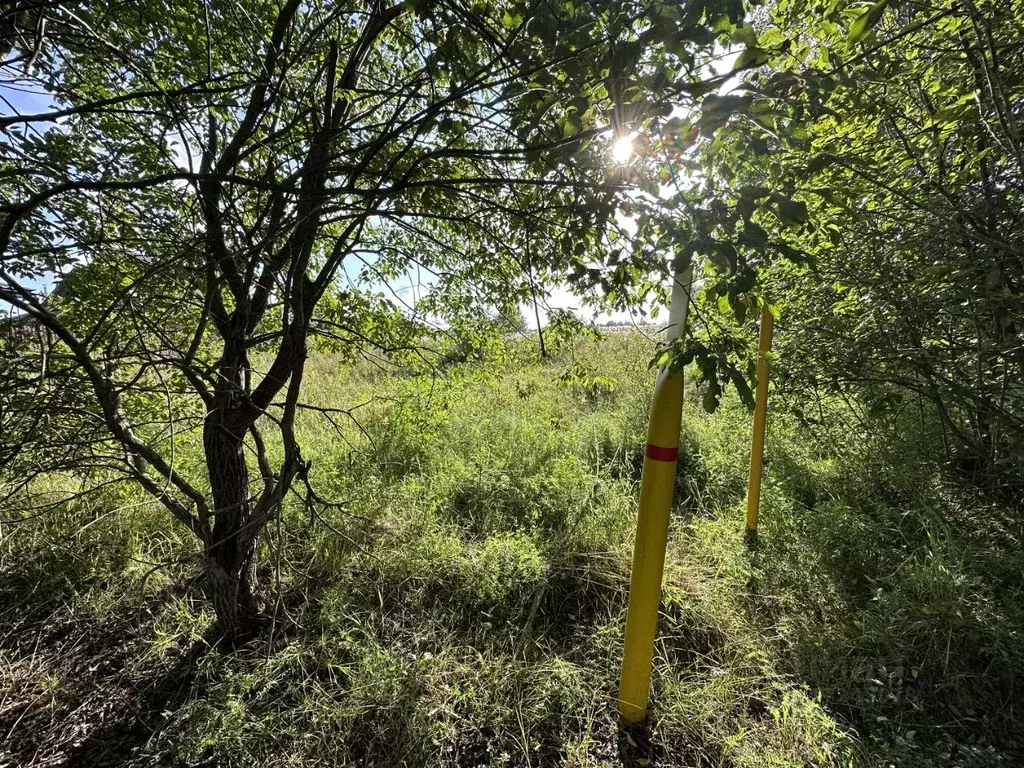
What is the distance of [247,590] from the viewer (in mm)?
2283

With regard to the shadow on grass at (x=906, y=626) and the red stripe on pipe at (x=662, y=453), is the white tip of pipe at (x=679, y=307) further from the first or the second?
the shadow on grass at (x=906, y=626)

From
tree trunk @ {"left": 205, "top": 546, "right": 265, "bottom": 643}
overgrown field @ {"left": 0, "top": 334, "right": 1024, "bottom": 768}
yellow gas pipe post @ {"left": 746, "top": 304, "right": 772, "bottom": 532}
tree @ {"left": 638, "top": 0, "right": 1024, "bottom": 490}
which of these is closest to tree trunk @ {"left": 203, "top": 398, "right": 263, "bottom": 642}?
tree trunk @ {"left": 205, "top": 546, "right": 265, "bottom": 643}

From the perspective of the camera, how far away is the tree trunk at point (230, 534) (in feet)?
6.86

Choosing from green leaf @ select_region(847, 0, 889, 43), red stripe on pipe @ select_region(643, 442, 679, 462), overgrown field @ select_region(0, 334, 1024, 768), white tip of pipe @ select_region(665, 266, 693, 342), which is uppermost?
green leaf @ select_region(847, 0, 889, 43)

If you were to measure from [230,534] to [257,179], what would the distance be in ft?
5.34

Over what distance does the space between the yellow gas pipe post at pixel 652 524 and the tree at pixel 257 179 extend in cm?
51

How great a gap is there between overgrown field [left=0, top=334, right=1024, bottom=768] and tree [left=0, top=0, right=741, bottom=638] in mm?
512

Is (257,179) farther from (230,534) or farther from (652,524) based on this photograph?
(652,524)

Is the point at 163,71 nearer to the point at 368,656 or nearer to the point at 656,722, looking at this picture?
the point at 368,656

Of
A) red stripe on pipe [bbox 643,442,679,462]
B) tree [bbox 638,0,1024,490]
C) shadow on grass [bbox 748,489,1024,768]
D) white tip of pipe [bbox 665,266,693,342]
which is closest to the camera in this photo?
tree [bbox 638,0,1024,490]

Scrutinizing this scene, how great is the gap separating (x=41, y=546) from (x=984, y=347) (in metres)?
5.67

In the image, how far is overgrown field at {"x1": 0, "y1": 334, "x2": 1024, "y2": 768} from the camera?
177 cm

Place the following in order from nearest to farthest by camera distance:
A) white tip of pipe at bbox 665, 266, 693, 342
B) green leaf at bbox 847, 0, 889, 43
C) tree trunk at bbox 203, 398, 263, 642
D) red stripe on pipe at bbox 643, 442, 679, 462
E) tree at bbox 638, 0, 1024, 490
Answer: green leaf at bbox 847, 0, 889, 43
tree at bbox 638, 0, 1024, 490
white tip of pipe at bbox 665, 266, 693, 342
red stripe on pipe at bbox 643, 442, 679, 462
tree trunk at bbox 203, 398, 263, 642

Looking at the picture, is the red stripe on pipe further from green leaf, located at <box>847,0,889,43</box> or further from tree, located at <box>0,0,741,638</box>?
green leaf, located at <box>847,0,889,43</box>
